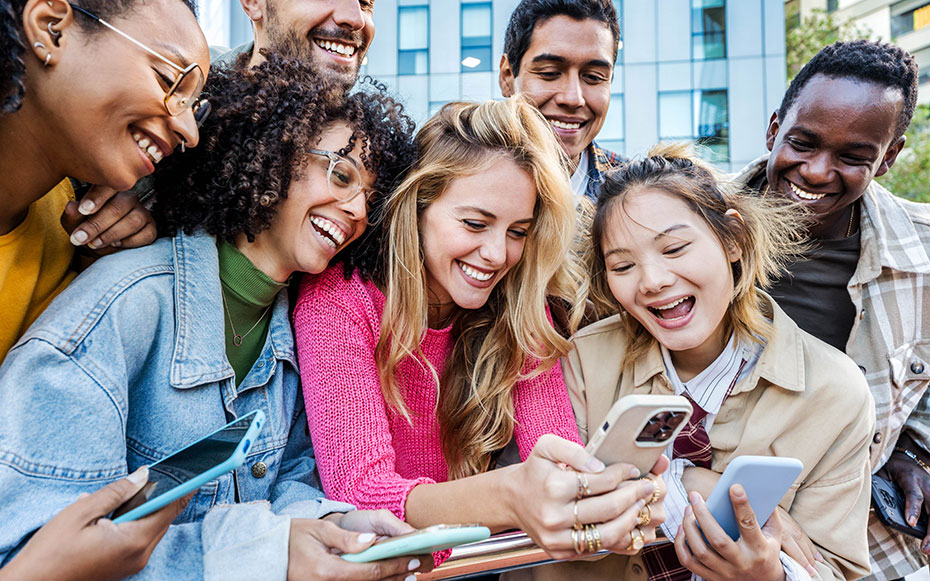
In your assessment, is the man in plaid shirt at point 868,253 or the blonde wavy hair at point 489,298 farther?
the man in plaid shirt at point 868,253

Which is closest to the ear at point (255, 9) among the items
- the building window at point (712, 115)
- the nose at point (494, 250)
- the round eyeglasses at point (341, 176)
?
the round eyeglasses at point (341, 176)

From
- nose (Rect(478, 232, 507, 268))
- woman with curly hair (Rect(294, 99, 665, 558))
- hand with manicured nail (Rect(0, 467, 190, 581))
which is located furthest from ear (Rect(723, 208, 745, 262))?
hand with manicured nail (Rect(0, 467, 190, 581))

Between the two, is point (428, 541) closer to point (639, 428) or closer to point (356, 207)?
point (639, 428)

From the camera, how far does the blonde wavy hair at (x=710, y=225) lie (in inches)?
106

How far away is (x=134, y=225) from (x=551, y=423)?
1.53 m

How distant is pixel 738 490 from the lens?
1891mm

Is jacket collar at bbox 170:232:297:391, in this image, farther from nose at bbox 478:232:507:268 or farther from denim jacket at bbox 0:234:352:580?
nose at bbox 478:232:507:268

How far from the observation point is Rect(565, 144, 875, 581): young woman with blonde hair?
2.41 meters

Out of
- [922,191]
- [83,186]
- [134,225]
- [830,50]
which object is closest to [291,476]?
[134,225]

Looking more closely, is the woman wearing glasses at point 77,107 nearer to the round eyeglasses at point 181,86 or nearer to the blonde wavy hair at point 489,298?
the round eyeglasses at point 181,86

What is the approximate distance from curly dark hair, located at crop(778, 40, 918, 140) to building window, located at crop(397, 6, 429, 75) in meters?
13.8

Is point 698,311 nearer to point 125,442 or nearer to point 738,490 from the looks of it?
point 738,490

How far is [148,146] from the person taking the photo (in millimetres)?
1872

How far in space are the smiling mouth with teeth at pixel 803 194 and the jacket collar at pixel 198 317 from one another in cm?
254
